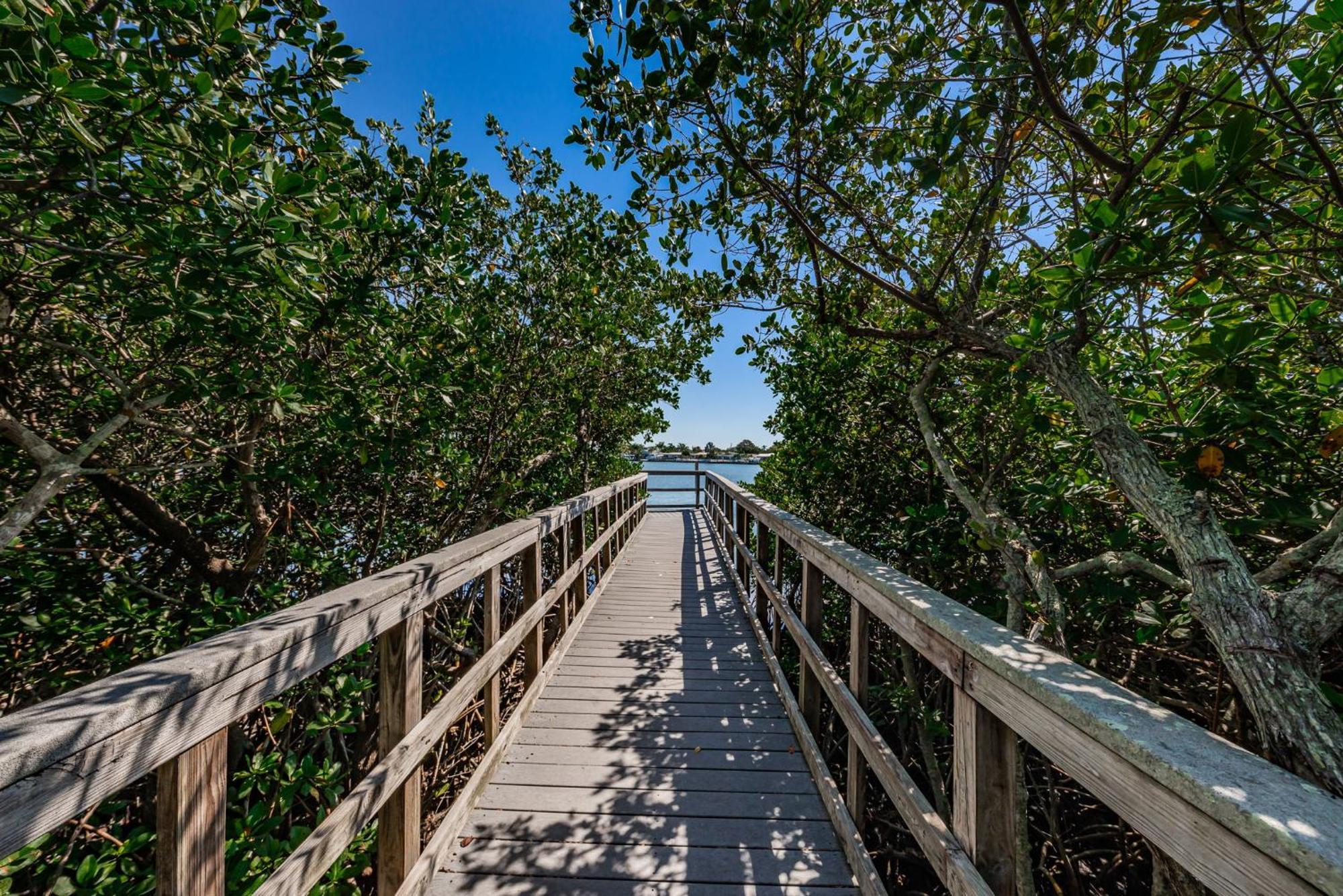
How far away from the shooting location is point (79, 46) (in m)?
1.19

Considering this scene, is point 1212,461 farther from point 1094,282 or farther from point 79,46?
point 79,46

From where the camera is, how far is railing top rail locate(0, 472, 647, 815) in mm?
650

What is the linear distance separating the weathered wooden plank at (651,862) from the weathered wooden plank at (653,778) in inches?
12.2

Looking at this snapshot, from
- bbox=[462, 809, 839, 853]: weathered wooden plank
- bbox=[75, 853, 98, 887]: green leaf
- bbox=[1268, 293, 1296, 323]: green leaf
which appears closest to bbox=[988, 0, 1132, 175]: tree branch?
bbox=[1268, 293, 1296, 323]: green leaf

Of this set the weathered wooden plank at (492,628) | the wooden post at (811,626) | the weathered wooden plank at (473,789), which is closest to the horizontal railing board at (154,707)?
the weathered wooden plank at (492,628)

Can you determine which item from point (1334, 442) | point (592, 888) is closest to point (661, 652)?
point (592, 888)

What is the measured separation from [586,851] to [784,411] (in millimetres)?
3571

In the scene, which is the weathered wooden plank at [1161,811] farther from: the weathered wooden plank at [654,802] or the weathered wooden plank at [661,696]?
the weathered wooden plank at [661,696]

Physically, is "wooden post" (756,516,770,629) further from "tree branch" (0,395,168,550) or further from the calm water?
the calm water

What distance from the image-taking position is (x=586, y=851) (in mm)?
1810

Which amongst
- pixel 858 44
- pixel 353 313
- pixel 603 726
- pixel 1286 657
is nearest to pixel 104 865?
pixel 603 726

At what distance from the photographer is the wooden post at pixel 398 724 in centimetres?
147

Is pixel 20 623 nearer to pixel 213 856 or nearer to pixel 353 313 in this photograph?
pixel 353 313

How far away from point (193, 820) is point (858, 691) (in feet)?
5.88
